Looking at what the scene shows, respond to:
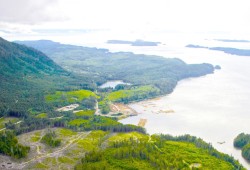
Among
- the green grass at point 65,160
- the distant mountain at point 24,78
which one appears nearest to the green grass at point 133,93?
the distant mountain at point 24,78

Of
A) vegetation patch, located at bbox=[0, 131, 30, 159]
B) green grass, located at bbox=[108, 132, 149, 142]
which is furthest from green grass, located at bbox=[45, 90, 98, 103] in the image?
vegetation patch, located at bbox=[0, 131, 30, 159]

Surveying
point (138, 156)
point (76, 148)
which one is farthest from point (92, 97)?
point (138, 156)

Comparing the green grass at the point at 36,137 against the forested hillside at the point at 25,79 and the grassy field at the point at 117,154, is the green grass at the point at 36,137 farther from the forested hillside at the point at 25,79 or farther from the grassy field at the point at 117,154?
the forested hillside at the point at 25,79

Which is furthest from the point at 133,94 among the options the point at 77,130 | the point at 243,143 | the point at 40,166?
the point at 40,166

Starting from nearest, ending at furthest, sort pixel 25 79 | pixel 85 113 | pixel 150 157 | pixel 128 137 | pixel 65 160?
pixel 150 157 < pixel 65 160 < pixel 128 137 < pixel 85 113 < pixel 25 79

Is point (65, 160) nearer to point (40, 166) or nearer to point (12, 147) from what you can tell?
point (40, 166)

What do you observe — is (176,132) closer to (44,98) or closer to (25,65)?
(44,98)
